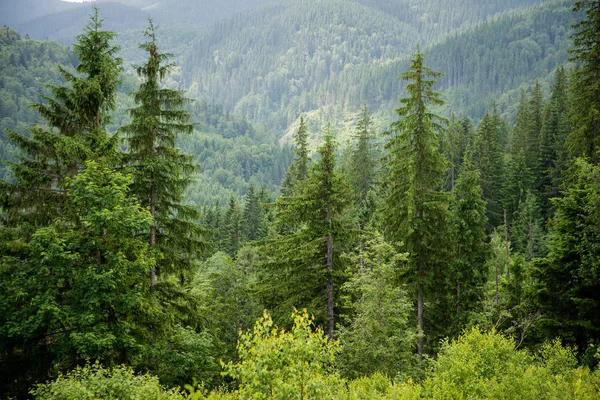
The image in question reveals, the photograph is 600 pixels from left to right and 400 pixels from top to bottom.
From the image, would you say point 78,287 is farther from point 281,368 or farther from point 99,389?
point 281,368

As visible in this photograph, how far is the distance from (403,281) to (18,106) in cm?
21558

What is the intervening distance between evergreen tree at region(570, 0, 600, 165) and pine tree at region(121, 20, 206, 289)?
19.7 m

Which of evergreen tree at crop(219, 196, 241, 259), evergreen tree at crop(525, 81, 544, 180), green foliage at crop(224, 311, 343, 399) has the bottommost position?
green foliage at crop(224, 311, 343, 399)

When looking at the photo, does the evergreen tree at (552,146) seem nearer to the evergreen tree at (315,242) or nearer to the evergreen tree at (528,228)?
the evergreen tree at (528,228)

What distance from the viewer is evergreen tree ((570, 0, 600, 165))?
20500 mm

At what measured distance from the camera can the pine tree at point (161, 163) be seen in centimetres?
1416

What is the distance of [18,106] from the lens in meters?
183

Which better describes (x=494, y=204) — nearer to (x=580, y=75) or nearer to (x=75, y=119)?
(x=580, y=75)

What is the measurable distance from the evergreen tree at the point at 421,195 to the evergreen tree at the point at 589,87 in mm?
8082

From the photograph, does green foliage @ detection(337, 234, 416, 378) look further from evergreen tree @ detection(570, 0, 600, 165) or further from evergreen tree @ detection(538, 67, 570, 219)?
evergreen tree @ detection(538, 67, 570, 219)

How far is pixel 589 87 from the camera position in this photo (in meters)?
20.6

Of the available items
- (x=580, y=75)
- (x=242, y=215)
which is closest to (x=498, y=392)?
(x=580, y=75)

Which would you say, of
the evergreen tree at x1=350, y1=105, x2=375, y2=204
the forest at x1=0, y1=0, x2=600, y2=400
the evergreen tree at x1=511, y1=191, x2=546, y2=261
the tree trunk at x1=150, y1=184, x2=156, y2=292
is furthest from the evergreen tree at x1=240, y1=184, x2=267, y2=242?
the tree trunk at x1=150, y1=184, x2=156, y2=292

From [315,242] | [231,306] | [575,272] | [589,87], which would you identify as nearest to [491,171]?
[589,87]
